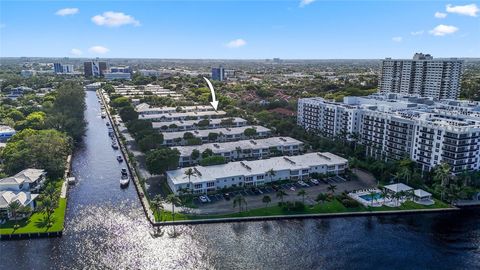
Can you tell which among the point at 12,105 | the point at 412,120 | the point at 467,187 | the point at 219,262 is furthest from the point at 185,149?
the point at 12,105

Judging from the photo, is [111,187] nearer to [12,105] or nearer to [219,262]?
[219,262]

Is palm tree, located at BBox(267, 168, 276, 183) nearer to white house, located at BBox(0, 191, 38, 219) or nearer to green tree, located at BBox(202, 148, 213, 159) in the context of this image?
green tree, located at BBox(202, 148, 213, 159)

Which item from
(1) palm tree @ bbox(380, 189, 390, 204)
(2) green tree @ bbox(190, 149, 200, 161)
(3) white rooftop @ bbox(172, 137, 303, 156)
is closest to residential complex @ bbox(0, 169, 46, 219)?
(3) white rooftop @ bbox(172, 137, 303, 156)

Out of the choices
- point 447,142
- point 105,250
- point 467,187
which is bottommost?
point 105,250

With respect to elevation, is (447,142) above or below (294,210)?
above

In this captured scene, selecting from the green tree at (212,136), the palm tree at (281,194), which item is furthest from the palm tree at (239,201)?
the green tree at (212,136)
